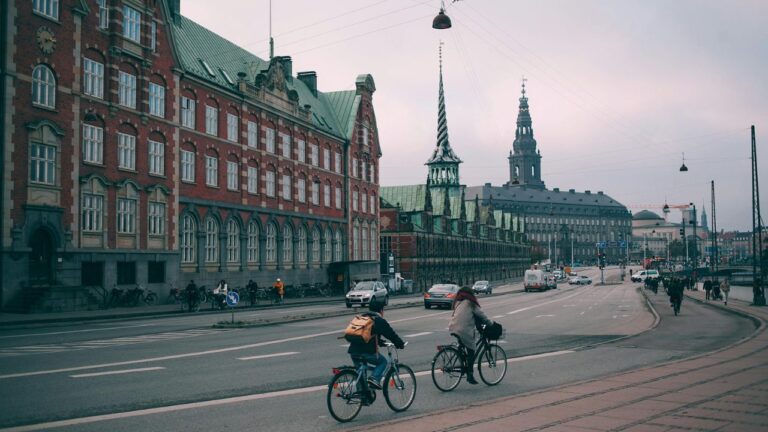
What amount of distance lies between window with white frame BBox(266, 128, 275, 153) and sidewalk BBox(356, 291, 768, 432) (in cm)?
4554

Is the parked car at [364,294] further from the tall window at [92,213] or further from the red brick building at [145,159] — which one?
the tall window at [92,213]

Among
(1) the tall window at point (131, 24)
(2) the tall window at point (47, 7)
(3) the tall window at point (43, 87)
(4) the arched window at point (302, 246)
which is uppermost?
(1) the tall window at point (131, 24)

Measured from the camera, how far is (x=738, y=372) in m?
14.2

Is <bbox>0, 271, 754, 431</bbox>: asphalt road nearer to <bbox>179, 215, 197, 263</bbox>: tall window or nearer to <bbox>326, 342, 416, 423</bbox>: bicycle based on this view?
<bbox>326, 342, 416, 423</bbox>: bicycle

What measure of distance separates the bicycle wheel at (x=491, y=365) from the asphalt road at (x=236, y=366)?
0.27 metres

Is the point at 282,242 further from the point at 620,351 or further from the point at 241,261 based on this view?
the point at 620,351

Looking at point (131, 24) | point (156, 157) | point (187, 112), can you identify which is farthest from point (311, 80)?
point (131, 24)

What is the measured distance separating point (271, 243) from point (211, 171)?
950 cm

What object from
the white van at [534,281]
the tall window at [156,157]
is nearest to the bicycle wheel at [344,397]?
the tall window at [156,157]

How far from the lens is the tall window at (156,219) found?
42.4m

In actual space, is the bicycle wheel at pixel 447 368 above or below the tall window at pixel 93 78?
below

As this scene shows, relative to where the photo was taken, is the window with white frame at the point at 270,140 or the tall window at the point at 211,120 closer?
the tall window at the point at 211,120

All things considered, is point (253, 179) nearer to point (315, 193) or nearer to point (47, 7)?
point (315, 193)

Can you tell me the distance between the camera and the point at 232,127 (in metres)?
51.8
